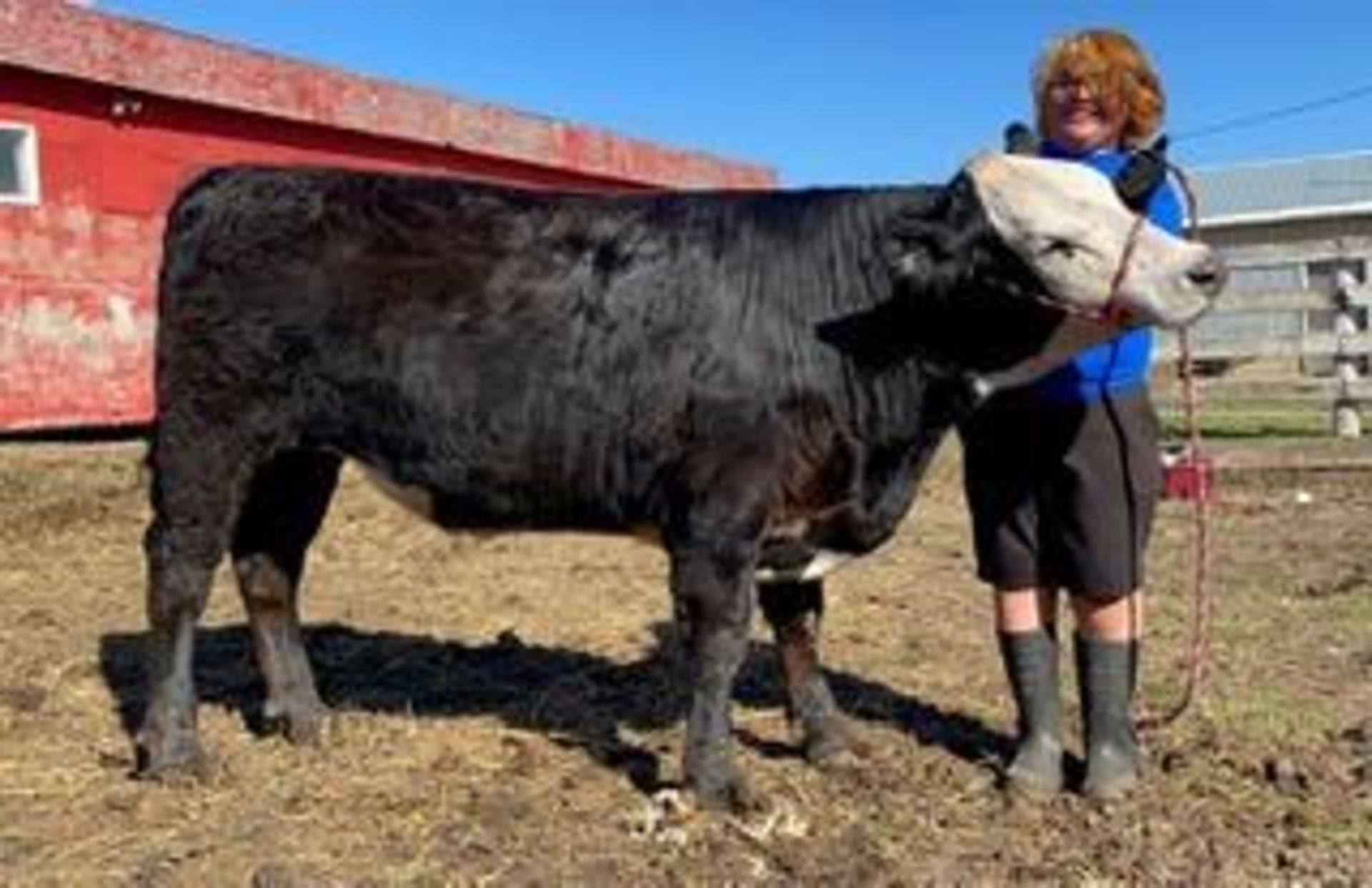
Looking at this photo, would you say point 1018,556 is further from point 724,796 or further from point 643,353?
point 643,353

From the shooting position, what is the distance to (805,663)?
228 inches

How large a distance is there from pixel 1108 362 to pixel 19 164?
10.6 metres

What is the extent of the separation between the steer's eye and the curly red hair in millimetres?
534

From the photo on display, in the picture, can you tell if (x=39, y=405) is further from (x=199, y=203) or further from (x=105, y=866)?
(x=105, y=866)

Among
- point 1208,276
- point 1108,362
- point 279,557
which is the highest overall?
point 1208,276

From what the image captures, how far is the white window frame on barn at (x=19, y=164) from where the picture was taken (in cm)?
1370

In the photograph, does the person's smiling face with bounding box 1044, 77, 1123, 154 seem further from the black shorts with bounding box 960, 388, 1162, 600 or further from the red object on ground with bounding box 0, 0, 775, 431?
the red object on ground with bounding box 0, 0, 775, 431

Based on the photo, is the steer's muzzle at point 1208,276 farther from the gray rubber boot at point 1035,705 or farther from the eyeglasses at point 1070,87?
the gray rubber boot at point 1035,705

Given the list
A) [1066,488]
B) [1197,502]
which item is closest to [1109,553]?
[1066,488]

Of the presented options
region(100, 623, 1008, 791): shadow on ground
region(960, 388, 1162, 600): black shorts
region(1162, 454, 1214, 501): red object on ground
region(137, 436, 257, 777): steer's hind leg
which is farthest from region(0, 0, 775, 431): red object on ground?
region(960, 388, 1162, 600): black shorts

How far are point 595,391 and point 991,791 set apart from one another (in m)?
1.53

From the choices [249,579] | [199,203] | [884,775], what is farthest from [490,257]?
[884,775]

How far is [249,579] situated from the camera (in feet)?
20.1

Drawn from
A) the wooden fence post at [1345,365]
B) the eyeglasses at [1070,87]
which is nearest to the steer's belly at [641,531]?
the eyeglasses at [1070,87]
